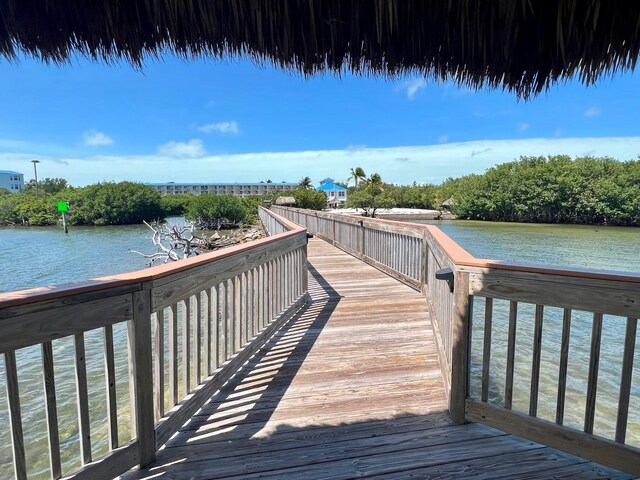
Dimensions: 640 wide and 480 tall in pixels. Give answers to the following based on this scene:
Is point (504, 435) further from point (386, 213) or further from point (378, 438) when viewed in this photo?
point (386, 213)

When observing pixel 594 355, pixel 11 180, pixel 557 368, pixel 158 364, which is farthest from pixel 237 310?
pixel 11 180

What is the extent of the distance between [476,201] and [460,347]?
57.2m

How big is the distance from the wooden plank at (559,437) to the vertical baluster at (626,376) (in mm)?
74

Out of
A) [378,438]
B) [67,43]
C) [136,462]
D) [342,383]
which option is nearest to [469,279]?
[378,438]

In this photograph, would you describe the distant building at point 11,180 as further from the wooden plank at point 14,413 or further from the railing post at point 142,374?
the wooden plank at point 14,413

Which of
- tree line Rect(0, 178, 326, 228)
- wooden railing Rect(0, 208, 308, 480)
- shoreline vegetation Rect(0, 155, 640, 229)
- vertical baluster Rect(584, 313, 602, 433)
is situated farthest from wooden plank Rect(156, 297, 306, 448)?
tree line Rect(0, 178, 326, 228)

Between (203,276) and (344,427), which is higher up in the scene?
(203,276)

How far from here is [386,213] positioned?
56375 mm

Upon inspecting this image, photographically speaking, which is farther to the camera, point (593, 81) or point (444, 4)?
point (593, 81)

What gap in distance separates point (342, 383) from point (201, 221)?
3624cm

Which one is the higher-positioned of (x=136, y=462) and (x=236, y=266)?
(x=236, y=266)

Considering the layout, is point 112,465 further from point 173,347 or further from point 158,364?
point 173,347

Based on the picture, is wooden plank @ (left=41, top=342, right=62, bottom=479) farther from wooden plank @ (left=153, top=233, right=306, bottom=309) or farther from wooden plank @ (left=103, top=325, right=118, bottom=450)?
wooden plank @ (left=153, top=233, right=306, bottom=309)

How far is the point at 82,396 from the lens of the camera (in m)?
1.58
